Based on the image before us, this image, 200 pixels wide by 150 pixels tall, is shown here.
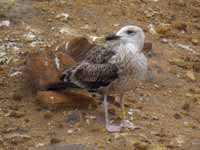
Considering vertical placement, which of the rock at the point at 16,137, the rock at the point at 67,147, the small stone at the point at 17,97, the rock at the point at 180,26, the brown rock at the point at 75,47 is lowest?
the rock at the point at 16,137

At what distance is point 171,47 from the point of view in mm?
9961

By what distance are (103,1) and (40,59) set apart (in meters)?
2.99

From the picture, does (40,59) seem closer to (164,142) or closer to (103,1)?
(164,142)

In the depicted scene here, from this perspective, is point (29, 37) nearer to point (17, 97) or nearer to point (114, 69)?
point (17, 97)

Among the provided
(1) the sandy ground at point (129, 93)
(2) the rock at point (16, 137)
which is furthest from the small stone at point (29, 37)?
(2) the rock at point (16, 137)

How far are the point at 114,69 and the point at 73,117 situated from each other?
0.71 m

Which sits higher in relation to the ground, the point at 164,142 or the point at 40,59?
the point at 40,59

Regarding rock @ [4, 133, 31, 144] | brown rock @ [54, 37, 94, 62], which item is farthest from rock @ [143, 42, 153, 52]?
rock @ [4, 133, 31, 144]

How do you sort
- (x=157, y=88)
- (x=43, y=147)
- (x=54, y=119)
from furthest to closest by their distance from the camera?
(x=157, y=88) → (x=54, y=119) → (x=43, y=147)

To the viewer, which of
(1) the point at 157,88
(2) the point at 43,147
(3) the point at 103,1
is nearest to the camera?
(2) the point at 43,147

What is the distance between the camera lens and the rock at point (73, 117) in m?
7.47

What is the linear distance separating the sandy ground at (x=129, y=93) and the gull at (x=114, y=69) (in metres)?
0.31

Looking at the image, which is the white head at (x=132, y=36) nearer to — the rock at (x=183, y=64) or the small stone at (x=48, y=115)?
the small stone at (x=48, y=115)

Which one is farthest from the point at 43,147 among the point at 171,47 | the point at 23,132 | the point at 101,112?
the point at 171,47
